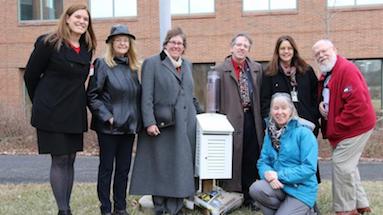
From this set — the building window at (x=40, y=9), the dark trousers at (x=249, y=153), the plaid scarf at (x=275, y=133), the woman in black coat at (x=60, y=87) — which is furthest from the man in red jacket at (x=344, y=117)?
the building window at (x=40, y=9)

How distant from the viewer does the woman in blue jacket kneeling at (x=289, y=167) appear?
495 centimetres

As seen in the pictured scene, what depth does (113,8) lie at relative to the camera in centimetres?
2341

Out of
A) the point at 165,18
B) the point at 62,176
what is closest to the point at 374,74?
the point at 165,18

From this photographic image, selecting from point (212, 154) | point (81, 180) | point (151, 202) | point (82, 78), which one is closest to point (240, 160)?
point (212, 154)

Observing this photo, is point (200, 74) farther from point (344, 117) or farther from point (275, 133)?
point (275, 133)

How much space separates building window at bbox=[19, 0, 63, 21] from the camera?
2419cm

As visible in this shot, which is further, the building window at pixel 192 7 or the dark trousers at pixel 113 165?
the building window at pixel 192 7

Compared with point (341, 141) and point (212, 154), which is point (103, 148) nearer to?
point (212, 154)

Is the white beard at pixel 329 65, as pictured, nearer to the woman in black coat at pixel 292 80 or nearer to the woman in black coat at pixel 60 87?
the woman in black coat at pixel 292 80

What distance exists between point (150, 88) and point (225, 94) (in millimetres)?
935

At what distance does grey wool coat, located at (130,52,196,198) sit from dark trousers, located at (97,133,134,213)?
15 cm

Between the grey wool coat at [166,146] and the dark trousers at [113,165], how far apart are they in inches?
5.8

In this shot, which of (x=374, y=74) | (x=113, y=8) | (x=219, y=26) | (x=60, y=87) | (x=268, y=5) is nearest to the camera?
(x=60, y=87)

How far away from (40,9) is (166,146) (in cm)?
2068
